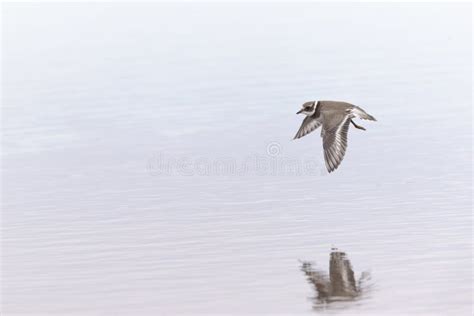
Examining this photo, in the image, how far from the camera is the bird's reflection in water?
12602 mm

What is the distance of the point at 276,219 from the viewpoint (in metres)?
16.5

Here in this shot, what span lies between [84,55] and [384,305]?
26.3 m

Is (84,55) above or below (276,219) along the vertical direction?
above

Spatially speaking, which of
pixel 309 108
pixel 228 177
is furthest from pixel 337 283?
pixel 228 177

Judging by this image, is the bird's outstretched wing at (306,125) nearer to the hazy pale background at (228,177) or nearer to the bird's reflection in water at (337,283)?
the hazy pale background at (228,177)

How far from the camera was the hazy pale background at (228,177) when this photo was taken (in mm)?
13453

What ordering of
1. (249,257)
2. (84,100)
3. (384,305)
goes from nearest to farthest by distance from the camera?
(384,305), (249,257), (84,100)

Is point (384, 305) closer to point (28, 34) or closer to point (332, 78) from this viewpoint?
point (332, 78)

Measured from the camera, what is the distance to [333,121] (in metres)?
17.1

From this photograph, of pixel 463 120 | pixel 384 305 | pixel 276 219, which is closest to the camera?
pixel 384 305

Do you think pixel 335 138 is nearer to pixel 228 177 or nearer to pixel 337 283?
pixel 228 177

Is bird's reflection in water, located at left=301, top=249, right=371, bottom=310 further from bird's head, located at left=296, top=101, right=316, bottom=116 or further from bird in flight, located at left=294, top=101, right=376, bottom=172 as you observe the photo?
bird's head, located at left=296, top=101, right=316, bottom=116

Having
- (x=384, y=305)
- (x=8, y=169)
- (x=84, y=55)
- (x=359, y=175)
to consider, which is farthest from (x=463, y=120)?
(x=84, y=55)

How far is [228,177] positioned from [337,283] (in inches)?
256
